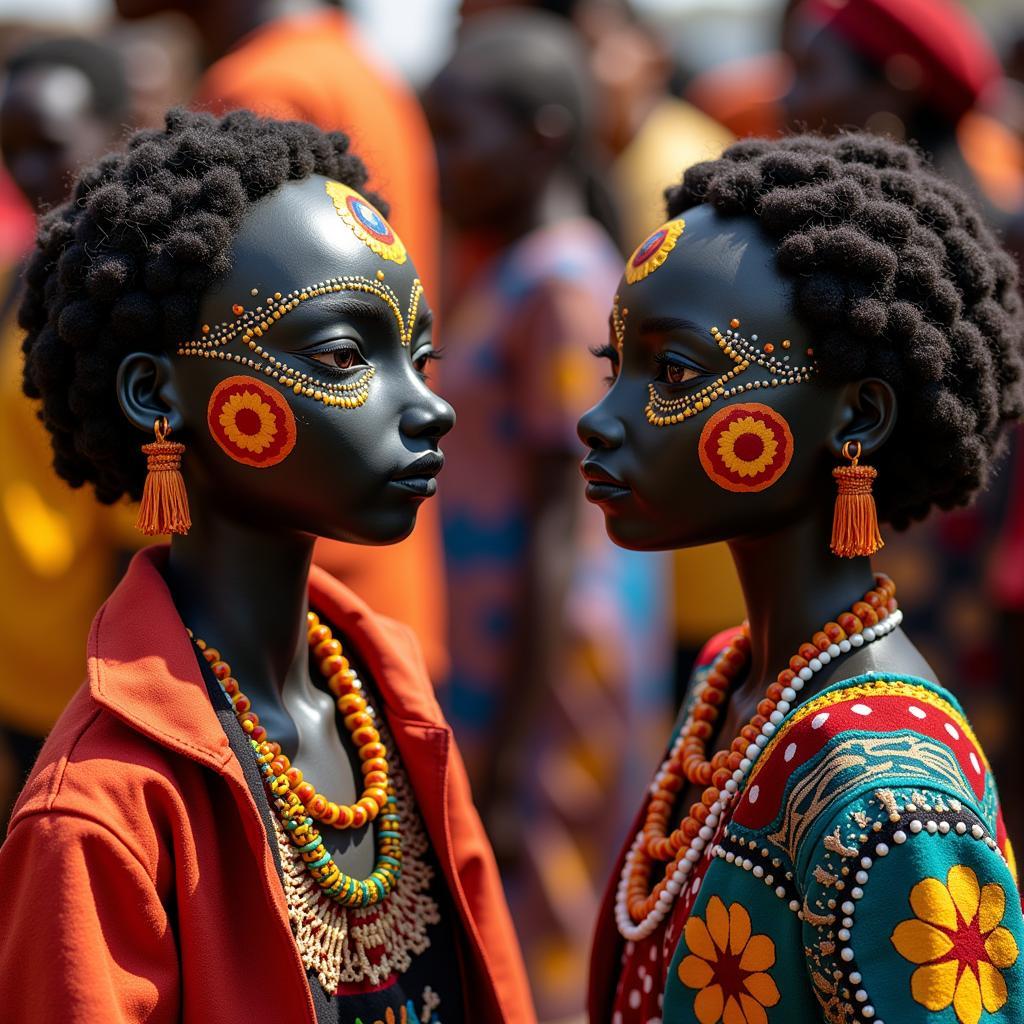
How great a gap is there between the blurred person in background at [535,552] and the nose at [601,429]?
217cm

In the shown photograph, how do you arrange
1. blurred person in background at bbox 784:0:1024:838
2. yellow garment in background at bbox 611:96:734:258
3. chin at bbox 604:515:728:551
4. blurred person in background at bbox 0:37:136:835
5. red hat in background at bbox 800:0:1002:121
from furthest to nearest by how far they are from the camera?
1. yellow garment in background at bbox 611:96:734:258
2. red hat in background at bbox 800:0:1002:121
3. blurred person in background at bbox 784:0:1024:838
4. blurred person in background at bbox 0:37:136:835
5. chin at bbox 604:515:728:551

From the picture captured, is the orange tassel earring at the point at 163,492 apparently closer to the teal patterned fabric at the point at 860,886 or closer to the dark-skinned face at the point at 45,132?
the teal patterned fabric at the point at 860,886

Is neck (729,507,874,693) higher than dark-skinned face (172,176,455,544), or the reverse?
dark-skinned face (172,176,455,544)

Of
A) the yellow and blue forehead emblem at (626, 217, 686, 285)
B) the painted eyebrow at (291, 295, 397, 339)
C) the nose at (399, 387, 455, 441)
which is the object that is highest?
the yellow and blue forehead emblem at (626, 217, 686, 285)

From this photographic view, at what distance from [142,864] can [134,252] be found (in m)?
0.97

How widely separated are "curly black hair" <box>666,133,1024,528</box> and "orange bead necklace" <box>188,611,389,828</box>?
99cm

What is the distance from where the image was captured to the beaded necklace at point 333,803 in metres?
2.51

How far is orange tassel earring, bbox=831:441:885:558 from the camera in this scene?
2527 millimetres

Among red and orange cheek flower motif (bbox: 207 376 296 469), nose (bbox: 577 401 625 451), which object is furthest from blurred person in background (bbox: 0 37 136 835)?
nose (bbox: 577 401 625 451)

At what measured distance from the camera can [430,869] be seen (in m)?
2.80

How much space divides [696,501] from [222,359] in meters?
0.81

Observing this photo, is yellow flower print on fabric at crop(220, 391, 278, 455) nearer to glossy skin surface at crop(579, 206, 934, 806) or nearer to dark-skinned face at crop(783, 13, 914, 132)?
glossy skin surface at crop(579, 206, 934, 806)

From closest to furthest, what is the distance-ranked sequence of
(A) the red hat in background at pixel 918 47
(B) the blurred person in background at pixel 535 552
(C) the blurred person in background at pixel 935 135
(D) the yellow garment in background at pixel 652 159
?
1. (B) the blurred person in background at pixel 535 552
2. (C) the blurred person in background at pixel 935 135
3. (A) the red hat in background at pixel 918 47
4. (D) the yellow garment in background at pixel 652 159

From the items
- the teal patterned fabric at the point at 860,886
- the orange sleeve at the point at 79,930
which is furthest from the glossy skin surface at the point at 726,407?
the orange sleeve at the point at 79,930
